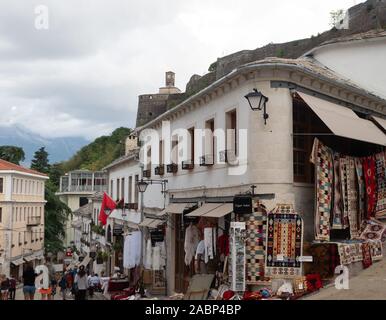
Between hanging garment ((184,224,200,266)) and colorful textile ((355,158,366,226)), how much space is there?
15.3ft

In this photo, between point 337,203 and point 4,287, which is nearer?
point 337,203

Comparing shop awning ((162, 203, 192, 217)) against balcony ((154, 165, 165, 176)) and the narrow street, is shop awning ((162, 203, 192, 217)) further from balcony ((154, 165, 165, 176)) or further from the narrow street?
the narrow street

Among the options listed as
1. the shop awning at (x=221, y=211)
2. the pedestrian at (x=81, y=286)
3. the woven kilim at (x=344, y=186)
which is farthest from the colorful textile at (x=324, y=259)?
the pedestrian at (x=81, y=286)

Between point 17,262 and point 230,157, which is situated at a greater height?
point 230,157

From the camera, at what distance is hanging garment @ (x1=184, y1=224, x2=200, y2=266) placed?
15727mm

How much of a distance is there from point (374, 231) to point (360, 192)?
3.49ft

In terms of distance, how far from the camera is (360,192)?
46.1 feet

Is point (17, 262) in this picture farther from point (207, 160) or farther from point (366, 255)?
point (366, 255)

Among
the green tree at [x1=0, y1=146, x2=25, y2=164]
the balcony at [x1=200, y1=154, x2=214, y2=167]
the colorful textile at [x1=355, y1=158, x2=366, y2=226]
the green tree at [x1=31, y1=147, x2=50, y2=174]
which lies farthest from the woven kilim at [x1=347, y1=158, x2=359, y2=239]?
the green tree at [x1=31, y1=147, x2=50, y2=174]

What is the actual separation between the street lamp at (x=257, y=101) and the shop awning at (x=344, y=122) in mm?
933

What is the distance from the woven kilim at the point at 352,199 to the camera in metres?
13.7

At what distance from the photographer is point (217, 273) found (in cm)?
1407

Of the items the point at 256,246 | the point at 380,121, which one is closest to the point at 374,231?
the point at 380,121

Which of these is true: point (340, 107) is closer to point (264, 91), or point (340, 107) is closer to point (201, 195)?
point (264, 91)
